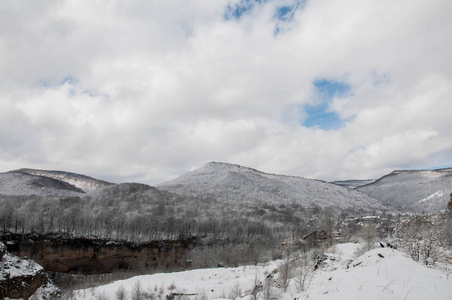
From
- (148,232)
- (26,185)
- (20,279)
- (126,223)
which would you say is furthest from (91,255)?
(26,185)

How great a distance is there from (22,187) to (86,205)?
72.6m

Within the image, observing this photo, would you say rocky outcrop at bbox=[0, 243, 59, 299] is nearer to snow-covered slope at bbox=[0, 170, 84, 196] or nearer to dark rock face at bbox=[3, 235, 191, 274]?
dark rock face at bbox=[3, 235, 191, 274]

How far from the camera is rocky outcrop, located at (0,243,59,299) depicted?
59.8 ft

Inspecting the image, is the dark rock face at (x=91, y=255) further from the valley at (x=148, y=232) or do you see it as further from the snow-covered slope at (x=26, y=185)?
the snow-covered slope at (x=26, y=185)

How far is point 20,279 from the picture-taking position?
63.6ft

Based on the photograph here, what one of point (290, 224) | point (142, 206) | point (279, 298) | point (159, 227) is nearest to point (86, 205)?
point (142, 206)

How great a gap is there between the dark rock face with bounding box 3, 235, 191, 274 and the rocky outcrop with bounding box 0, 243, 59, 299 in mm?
38053

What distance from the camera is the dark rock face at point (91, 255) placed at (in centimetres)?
5741

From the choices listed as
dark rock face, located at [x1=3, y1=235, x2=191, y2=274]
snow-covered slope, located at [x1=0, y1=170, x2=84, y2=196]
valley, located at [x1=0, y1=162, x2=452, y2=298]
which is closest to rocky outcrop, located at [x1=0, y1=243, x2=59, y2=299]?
valley, located at [x1=0, y1=162, x2=452, y2=298]

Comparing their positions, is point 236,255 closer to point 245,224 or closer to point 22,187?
point 245,224

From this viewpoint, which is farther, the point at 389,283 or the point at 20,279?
the point at 20,279

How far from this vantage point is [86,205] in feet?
325

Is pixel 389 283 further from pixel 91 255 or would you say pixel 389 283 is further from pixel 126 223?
pixel 126 223

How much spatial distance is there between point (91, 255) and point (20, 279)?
46327 mm
